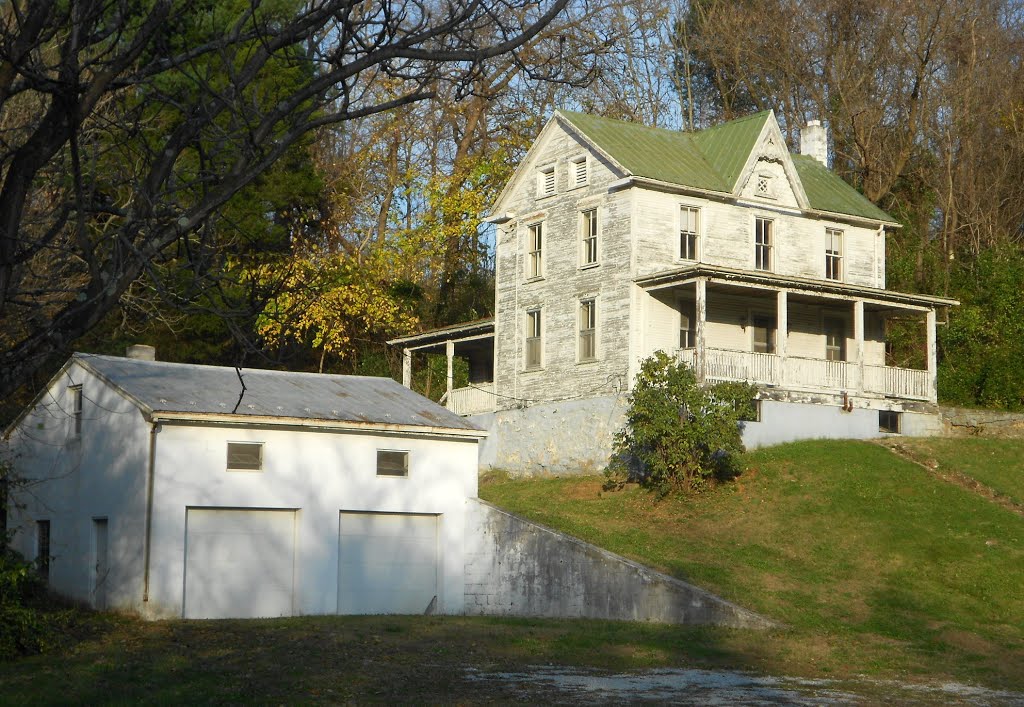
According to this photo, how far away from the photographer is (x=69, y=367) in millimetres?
30297

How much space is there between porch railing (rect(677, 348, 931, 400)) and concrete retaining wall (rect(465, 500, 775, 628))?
7892 millimetres

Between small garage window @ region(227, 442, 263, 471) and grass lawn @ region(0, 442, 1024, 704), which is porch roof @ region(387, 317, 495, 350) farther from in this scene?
small garage window @ region(227, 442, 263, 471)

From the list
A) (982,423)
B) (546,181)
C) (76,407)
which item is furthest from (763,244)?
(76,407)

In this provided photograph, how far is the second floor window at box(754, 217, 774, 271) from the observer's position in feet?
128

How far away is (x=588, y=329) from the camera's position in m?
38.0

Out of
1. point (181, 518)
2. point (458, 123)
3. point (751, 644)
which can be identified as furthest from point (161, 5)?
point (458, 123)

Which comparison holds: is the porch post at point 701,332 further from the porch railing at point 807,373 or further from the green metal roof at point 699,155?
the green metal roof at point 699,155

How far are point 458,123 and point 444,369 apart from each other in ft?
36.7

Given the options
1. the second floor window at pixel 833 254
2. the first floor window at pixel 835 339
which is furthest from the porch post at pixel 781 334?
the second floor window at pixel 833 254

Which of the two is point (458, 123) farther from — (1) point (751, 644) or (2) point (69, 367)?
(1) point (751, 644)

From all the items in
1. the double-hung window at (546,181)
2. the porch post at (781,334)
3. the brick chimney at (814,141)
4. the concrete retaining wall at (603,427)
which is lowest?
the concrete retaining wall at (603,427)

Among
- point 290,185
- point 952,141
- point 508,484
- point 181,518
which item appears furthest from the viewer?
point 952,141

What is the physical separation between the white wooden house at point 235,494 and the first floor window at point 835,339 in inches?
546

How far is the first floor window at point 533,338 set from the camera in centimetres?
3978
